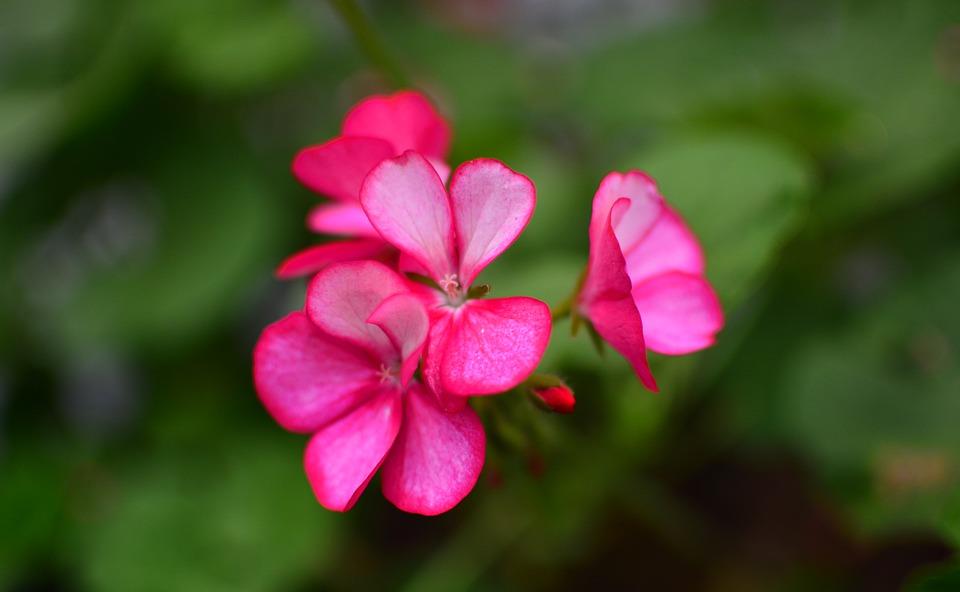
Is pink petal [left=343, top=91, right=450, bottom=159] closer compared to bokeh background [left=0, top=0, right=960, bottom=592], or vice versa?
pink petal [left=343, top=91, right=450, bottom=159]

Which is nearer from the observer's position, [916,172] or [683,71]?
[916,172]

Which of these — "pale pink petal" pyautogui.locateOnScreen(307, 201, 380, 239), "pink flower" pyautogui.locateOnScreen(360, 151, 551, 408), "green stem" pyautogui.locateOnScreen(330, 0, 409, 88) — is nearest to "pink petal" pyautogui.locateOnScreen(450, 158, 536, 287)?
"pink flower" pyautogui.locateOnScreen(360, 151, 551, 408)

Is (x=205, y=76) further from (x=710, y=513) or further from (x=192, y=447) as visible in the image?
(x=710, y=513)

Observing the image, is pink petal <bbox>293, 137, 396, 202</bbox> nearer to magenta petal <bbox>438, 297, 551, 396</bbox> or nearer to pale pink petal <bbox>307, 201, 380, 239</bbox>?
pale pink petal <bbox>307, 201, 380, 239</bbox>

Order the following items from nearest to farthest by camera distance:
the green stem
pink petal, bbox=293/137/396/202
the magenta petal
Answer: the magenta petal < pink petal, bbox=293/137/396/202 < the green stem

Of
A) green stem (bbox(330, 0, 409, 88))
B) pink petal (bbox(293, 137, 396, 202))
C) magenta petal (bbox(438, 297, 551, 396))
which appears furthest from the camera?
green stem (bbox(330, 0, 409, 88))

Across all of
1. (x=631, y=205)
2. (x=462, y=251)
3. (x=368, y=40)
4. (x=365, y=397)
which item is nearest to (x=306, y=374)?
(x=365, y=397)

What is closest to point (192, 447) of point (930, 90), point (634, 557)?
point (634, 557)
